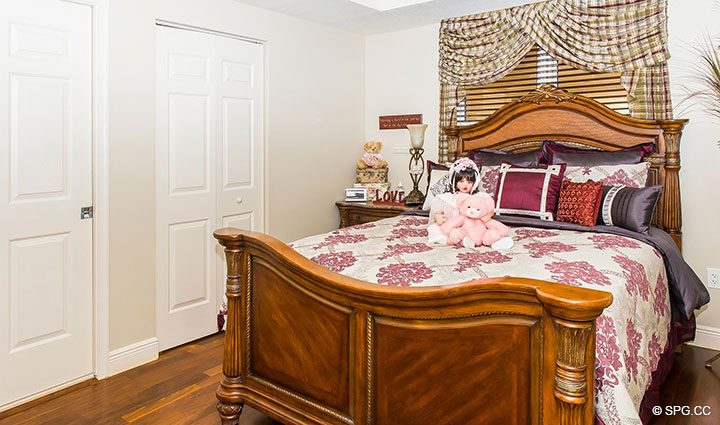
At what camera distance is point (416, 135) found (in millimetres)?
4191

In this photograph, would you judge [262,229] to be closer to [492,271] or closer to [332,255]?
[332,255]

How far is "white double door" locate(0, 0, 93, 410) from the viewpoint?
2520 mm

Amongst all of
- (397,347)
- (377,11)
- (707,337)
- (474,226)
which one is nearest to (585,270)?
(474,226)

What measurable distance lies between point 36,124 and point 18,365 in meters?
1.21

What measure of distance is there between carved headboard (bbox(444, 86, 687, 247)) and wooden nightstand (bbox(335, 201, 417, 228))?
657mm

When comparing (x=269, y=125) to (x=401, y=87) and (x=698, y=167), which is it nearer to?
(x=401, y=87)

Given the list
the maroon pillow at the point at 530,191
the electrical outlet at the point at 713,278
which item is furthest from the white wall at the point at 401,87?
the electrical outlet at the point at 713,278

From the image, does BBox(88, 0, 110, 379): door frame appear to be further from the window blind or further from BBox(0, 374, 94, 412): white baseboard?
the window blind

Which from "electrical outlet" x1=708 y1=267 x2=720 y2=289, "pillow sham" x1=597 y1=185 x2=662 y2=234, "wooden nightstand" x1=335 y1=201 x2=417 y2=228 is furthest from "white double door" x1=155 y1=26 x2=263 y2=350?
"electrical outlet" x1=708 y1=267 x2=720 y2=289

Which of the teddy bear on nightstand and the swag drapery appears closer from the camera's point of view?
the swag drapery

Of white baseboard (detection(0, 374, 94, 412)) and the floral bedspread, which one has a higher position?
the floral bedspread

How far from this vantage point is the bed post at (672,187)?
10.4 ft

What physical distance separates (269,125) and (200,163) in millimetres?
658

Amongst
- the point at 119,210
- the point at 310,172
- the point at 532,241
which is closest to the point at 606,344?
the point at 532,241
